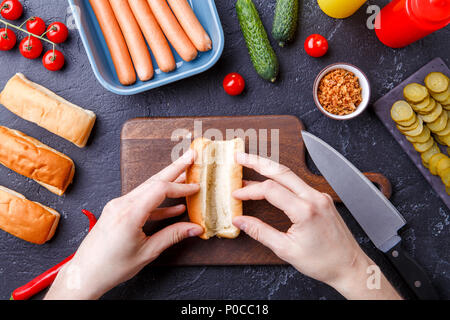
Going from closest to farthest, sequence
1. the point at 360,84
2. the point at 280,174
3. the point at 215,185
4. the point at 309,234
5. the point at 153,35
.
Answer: the point at 309,234 → the point at 280,174 → the point at 215,185 → the point at 360,84 → the point at 153,35

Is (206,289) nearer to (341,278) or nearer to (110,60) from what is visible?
(341,278)

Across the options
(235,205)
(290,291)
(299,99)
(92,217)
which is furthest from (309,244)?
(92,217)

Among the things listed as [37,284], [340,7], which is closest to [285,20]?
[340,7]

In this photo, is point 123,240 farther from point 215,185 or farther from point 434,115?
point 434,115

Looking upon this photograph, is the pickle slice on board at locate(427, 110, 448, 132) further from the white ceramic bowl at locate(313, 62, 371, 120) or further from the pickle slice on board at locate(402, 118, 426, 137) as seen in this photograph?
the white ceramic bowl at locate(313, 62, 371, 120)

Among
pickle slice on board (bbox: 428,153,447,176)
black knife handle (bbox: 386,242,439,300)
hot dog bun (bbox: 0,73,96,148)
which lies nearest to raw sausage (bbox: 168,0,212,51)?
hot dog bun (bbox: 0,73,96,148)

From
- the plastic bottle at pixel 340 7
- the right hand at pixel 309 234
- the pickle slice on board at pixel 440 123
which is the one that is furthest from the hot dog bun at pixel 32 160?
the pickle slice on board at pixel 440 123

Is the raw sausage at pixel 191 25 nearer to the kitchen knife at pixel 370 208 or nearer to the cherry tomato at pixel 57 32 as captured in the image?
the cherry tomato at pixel 57 32
